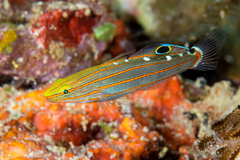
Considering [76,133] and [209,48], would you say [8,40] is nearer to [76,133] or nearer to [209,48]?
[76,133]

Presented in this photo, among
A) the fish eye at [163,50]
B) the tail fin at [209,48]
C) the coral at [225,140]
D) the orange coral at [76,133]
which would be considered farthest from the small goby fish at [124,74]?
the coral at [225,140]

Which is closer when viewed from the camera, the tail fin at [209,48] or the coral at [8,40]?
the tail fin at [209,48]

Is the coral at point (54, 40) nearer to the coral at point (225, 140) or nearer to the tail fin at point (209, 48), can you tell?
the tail fin at point (209, 48)

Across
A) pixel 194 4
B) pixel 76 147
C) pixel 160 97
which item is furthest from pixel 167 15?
pixel 76 147

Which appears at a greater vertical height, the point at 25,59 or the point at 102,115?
the point at 25,59

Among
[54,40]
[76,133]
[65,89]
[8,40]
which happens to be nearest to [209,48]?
[65,89]

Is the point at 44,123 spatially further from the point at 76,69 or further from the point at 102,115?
the point at 76,69

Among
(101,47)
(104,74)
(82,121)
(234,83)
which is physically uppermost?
(104,74)
